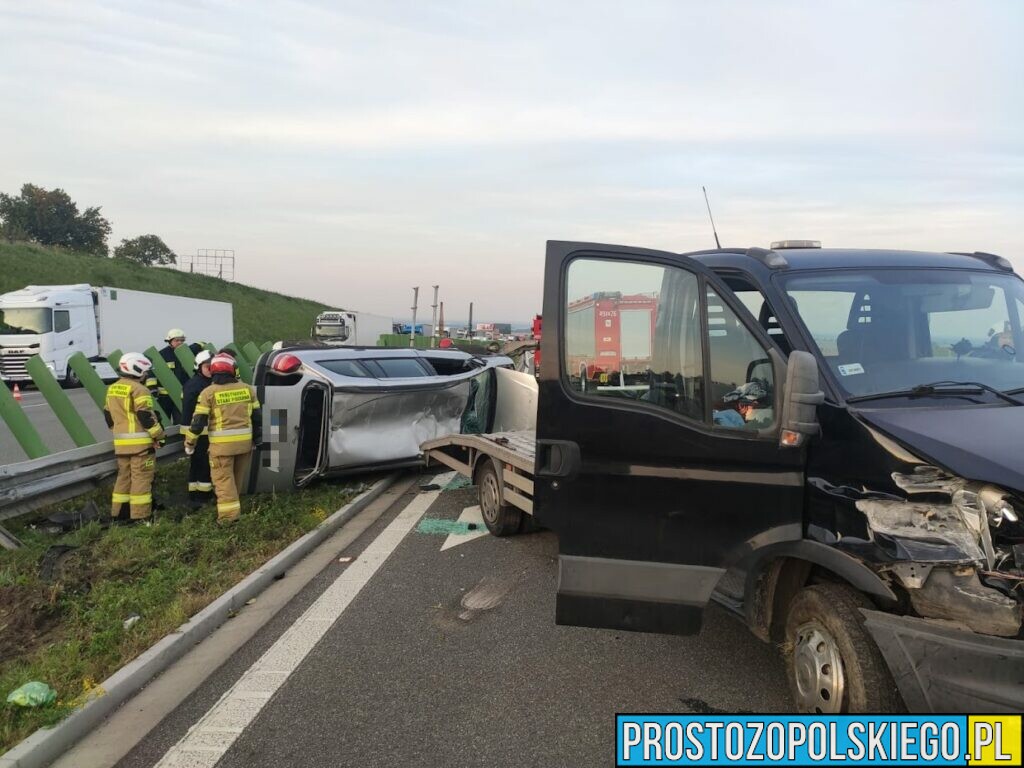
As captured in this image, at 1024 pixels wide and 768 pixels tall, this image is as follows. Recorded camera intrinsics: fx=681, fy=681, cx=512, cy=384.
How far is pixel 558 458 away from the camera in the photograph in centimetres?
318

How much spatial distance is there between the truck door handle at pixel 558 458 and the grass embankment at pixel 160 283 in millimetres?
25069

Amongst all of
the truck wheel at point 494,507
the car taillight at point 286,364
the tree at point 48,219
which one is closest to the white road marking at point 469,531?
the truck wheel at point 494,507

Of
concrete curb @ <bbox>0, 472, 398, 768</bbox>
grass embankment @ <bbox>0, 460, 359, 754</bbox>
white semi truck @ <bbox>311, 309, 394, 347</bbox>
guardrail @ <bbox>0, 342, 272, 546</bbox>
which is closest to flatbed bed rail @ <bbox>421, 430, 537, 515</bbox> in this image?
grass embankment @ <bbox>0, 460, 359, 754</bbox>

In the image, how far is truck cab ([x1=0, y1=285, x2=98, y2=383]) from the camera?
20.2 metres

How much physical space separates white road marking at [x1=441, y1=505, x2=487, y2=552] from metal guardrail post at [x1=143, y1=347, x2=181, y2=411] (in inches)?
167

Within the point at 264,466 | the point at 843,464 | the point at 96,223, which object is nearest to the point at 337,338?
the point at 264,466

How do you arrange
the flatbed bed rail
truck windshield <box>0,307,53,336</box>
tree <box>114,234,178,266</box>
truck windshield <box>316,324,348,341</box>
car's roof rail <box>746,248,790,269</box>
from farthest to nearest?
tree <box>114,234,178,266</box>, truck windshield <box>316,324,348,341</box>, truck windshield <box>0,307,53,336</box>, the flatbed bed rail, car's roof rail <box>746,248,790,269</box>

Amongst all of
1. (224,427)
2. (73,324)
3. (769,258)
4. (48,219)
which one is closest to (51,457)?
(224,427)

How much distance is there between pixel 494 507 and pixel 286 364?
8.86 feet

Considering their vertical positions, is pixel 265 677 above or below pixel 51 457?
below

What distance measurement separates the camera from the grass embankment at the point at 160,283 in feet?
120

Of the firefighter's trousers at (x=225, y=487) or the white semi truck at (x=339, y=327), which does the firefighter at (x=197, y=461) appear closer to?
the firefighter's trousers at (x=225, y=487)

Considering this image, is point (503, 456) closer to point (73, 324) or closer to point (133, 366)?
point (133, 366)

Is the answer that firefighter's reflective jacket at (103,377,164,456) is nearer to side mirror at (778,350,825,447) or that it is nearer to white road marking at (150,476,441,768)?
white road marking at (150,476,441,768)
